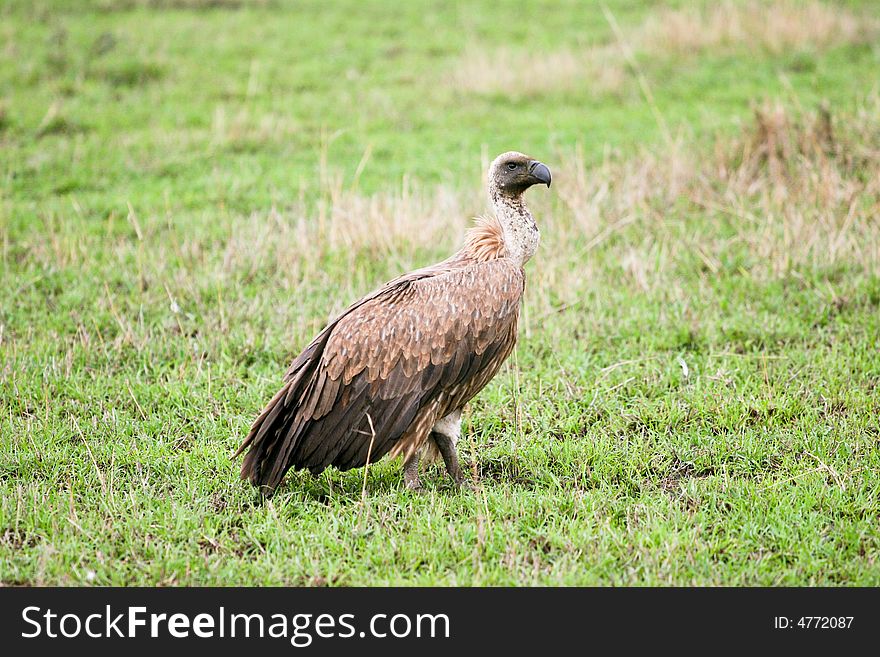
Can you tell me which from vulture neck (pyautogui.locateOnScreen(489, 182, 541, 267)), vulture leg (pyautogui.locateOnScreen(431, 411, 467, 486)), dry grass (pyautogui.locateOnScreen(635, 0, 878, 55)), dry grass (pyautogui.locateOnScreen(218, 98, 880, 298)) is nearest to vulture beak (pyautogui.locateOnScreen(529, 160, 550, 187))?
vulture neck (pyautogui.locateOnScreen(489, 182, 541, 267))

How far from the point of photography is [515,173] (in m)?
5.53

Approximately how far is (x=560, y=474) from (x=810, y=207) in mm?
4374

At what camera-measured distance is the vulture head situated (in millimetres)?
5500

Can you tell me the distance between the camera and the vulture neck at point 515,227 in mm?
5477

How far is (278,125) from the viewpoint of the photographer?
11844mm

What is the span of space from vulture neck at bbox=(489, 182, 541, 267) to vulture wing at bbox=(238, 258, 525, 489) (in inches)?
12.1

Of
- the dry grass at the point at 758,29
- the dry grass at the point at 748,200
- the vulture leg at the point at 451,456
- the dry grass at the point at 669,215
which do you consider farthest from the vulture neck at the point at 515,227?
the dry grass at the point at 758,29

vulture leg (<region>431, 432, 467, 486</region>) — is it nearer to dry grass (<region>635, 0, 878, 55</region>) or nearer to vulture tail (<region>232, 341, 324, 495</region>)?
vulture tail (<region>232, 341, 324, 495</region>)

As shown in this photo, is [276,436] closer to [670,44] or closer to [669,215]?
[669,215]

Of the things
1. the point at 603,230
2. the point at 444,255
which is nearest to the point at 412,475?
the point at 444,255

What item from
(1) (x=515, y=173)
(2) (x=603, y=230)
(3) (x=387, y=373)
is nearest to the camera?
(3) (x=387, y=373)

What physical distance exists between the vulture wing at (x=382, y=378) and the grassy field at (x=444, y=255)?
293 millimetres

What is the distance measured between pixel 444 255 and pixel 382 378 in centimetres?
347

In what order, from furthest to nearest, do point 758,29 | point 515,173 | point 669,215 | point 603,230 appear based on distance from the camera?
1. point 758,29
2. point 669,215
3. point 603,230
4. point 515,173
